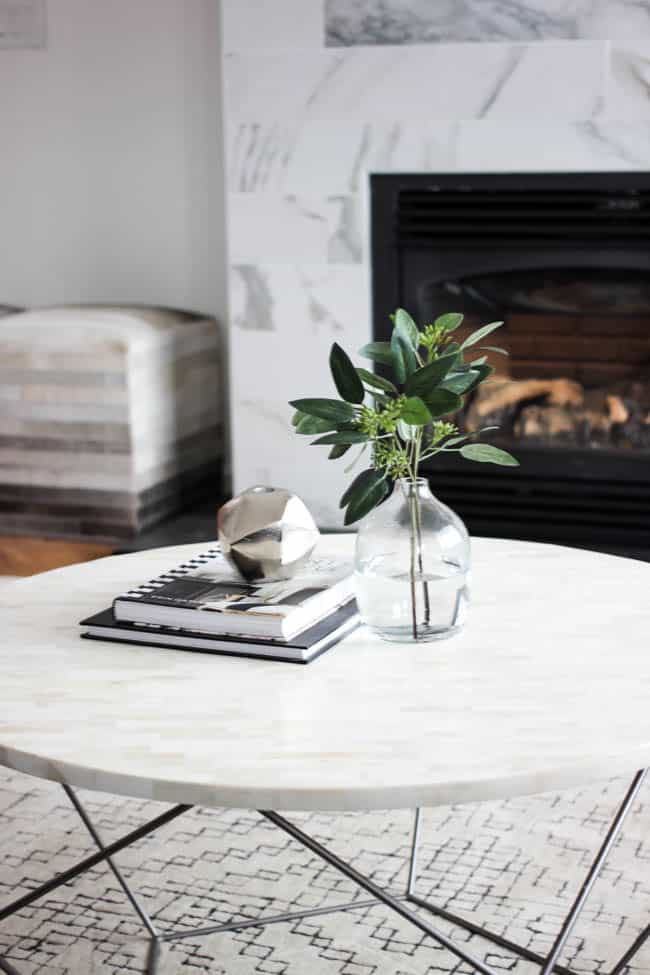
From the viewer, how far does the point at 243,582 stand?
5.15 ft

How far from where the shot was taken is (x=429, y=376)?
4.59 ft

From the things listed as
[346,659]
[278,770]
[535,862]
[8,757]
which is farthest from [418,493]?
[535,862]

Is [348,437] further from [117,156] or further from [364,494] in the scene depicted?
[117,156]

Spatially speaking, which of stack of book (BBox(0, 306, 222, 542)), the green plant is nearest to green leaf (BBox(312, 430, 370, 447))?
the green plant

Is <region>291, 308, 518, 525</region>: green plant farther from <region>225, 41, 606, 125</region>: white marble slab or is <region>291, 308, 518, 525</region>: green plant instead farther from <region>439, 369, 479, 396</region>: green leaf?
<region>225, 41, 606, 125</region>: white marble slab

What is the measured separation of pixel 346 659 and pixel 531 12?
6.47 feet

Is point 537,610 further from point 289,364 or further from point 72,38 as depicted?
point 72,38

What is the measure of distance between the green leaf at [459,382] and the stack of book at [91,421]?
1.85 meters

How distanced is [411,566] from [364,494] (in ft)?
0.30

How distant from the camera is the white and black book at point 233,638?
1431mm

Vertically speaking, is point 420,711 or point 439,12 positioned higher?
point 439,12

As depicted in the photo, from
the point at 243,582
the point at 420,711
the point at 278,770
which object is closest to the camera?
the point at 278,770

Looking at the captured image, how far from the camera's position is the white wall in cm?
359

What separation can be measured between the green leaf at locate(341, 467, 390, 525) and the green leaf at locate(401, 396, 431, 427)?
92 millimetres
